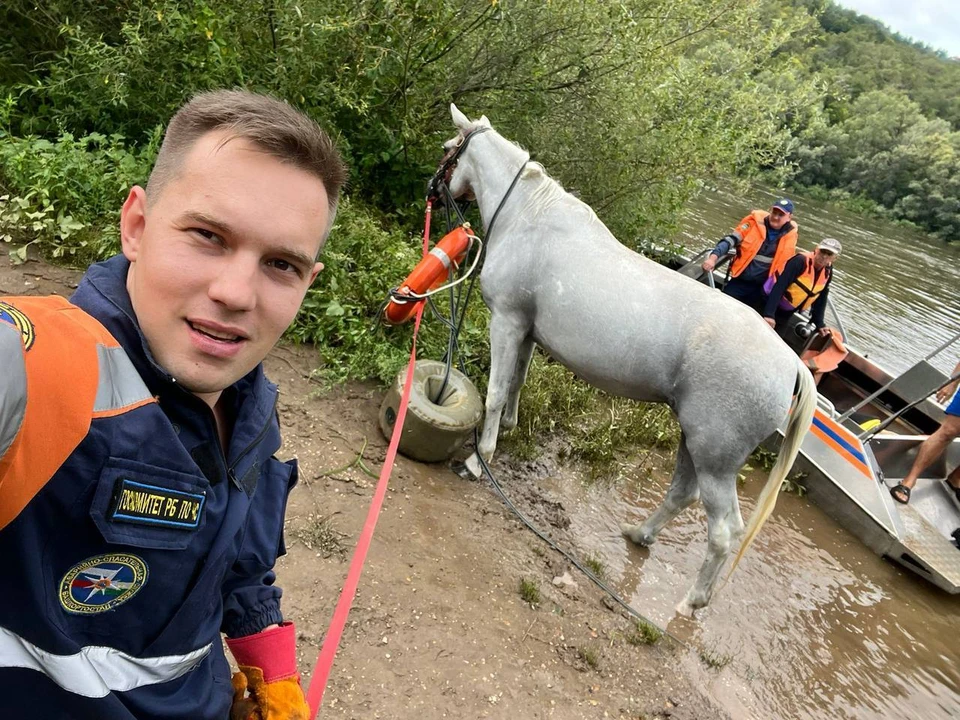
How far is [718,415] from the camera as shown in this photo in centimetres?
335

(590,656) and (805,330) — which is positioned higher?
(805,330)

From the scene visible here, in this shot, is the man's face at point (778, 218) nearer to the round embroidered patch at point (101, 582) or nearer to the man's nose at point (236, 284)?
the man's nose at point (236, 284)

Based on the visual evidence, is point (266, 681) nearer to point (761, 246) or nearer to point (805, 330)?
point (761, 246)

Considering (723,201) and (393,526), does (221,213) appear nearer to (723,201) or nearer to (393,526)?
(393,526)

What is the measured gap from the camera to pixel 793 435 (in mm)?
3512

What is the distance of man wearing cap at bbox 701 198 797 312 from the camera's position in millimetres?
6961

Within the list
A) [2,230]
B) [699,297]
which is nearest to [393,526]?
[699,297]

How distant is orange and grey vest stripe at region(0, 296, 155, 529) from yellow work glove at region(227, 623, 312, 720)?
0.79 metres

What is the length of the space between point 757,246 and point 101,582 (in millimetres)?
7631

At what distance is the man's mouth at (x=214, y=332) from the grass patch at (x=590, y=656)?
2887 mm

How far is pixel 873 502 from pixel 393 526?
4.68 meters

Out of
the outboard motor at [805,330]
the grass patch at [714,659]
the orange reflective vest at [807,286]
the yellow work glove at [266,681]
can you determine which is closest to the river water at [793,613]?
the grass patch at [714,659]

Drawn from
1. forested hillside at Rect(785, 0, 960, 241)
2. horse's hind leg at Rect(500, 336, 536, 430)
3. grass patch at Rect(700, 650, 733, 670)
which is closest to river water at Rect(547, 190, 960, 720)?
grass patch at Rect(700, 650, 733, 670)

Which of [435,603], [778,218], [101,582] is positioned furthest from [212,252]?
[778,218]
